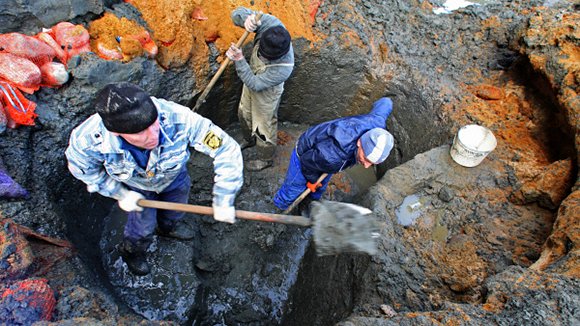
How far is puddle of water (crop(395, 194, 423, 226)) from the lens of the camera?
324cm

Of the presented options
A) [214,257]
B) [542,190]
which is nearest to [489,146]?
[542,190]

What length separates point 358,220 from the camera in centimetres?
234

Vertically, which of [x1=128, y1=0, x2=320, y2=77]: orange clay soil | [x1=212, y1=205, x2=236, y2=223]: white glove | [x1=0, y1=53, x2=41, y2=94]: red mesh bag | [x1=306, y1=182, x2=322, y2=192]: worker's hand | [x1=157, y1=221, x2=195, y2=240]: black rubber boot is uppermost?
[x1=128, y1=0, x2=320, y2=77]: orange clay soil

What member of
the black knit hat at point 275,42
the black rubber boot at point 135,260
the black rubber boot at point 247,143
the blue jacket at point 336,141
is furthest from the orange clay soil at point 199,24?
the black rubber boot at point 135,260

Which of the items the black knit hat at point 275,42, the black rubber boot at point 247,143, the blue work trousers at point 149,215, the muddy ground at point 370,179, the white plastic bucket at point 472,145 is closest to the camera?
the muddy ground at point 370,179

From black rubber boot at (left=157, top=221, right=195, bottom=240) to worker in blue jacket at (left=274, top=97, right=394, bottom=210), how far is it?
126 cm

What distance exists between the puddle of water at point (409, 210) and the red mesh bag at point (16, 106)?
3184 mm

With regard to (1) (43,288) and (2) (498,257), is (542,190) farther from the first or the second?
(1) (43,288)

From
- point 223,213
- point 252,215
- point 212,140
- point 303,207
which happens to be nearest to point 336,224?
point 252,215

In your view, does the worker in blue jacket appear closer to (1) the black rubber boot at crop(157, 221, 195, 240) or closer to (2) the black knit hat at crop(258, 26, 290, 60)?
(2) the black knit hat at crop(258, 26, 290, 60)

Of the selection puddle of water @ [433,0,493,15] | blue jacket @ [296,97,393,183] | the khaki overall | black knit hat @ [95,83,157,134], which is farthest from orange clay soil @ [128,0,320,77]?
black knit hat @ [95,83,157,134]

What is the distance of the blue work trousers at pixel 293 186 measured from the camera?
361 centimetres

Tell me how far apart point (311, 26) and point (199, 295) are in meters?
3.24

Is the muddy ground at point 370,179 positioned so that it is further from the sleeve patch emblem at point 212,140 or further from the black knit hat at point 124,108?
the sleeve patch emblem at point 212,140
